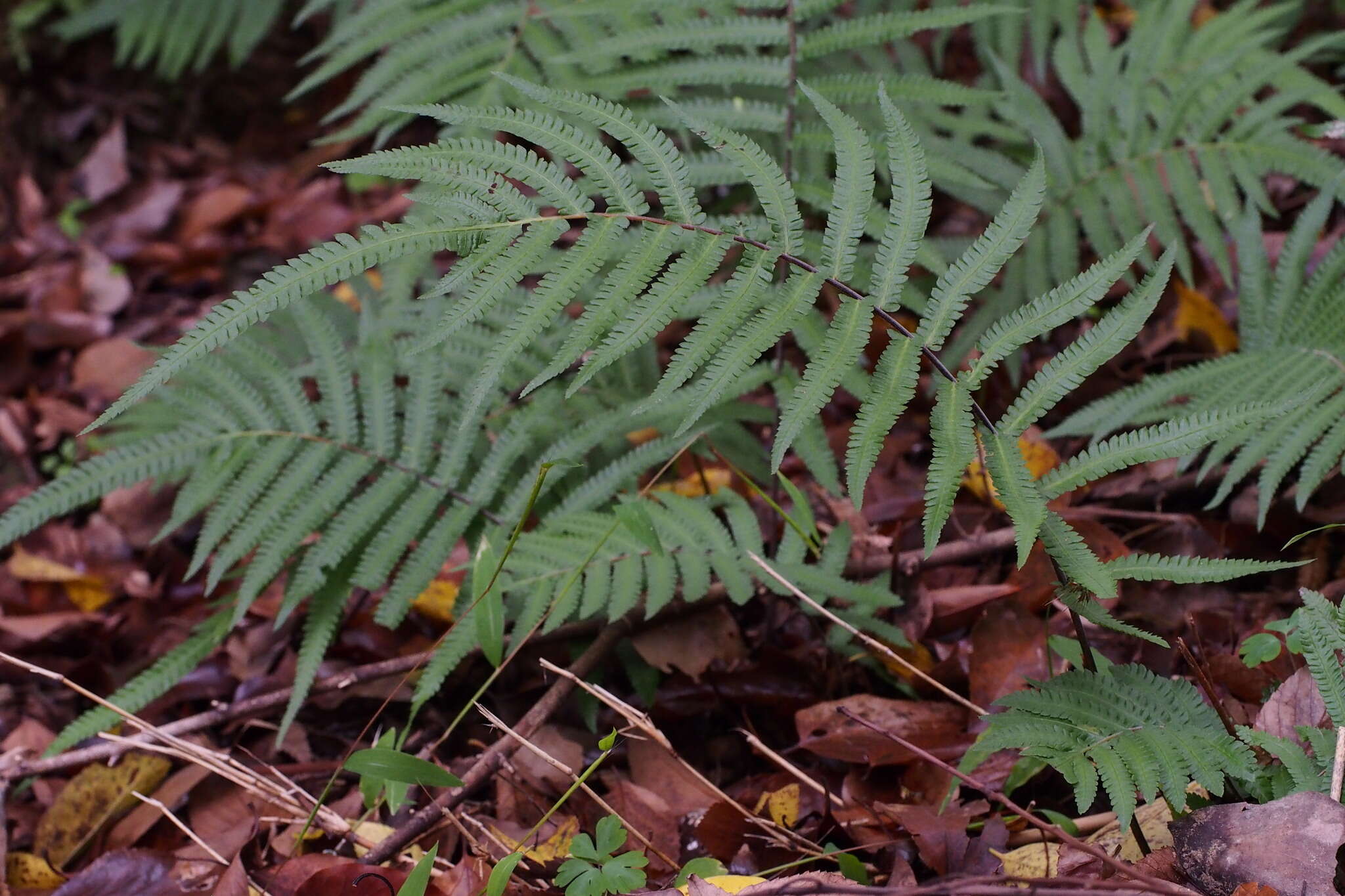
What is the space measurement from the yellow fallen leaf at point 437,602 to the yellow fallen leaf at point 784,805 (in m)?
0.87

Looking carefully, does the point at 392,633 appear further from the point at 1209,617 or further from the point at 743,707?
the point at 1209,617

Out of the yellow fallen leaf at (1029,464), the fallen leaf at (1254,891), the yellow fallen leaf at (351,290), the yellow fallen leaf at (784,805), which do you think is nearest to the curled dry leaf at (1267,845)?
the fallen leaf at (1254,891)

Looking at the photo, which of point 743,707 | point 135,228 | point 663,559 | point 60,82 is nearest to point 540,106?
point 663,559

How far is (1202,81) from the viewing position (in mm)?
2400

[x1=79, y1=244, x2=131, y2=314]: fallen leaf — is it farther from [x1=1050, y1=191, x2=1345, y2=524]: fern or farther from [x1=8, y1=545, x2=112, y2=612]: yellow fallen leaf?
[x1=1050, y1=191, x2=1345, y2=524]: fern

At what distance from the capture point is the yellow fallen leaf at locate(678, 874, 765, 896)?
4.95 ft

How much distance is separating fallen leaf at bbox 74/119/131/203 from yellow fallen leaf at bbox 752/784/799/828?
3997 mm

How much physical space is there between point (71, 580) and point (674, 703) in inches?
69.6

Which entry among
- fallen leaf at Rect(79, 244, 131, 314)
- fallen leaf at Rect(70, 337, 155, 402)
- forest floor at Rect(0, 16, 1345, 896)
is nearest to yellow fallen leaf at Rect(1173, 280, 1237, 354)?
forest floor at Rect(0, 16, 1345, 896)

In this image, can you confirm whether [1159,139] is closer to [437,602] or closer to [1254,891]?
[1254,891]

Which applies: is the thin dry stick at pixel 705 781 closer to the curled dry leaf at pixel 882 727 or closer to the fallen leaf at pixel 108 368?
the curled dry leaf at pixel 882 727

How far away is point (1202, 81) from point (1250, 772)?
170 cm

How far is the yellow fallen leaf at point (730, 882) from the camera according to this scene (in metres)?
1.51

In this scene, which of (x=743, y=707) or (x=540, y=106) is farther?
(x=540, y=106)
